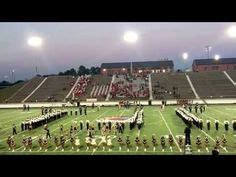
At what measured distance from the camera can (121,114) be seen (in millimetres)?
32781

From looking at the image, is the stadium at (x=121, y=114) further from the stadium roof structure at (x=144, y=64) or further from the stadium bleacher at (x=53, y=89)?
the stadium roof structure at (x=144, y=64)

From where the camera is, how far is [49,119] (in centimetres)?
2852

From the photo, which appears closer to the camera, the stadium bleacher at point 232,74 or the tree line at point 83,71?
the stadium bleacher at point 232,74

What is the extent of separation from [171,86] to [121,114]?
24371 millimetres

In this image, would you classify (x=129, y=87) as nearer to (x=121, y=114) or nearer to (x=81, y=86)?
(x=81, y=86)

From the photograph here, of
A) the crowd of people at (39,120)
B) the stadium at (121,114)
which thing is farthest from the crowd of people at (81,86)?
the crowd of people at (39,120)

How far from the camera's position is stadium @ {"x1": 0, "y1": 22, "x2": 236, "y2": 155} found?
17.4 metres

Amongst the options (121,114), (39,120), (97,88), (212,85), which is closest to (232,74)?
(212,85)

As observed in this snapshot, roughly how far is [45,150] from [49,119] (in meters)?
11.7

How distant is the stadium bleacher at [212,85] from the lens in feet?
164

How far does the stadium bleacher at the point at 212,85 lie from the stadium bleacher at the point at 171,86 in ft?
5.18

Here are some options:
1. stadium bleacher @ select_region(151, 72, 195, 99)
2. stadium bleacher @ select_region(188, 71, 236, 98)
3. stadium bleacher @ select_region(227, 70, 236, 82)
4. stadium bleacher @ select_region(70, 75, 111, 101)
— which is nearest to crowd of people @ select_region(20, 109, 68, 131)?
stadium bleacher @ select_region(70, 75, 111, 101)

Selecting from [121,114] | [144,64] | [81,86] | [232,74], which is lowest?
[121,114]
